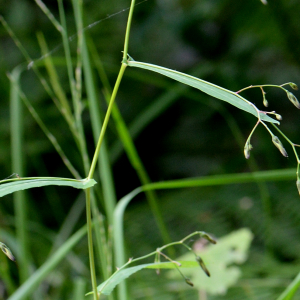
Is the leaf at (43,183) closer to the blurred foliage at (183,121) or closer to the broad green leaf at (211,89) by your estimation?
the broad green leaf at (211,89)

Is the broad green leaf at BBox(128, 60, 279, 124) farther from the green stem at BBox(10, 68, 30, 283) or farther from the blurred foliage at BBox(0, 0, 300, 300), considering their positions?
the blurred foliage at BBox(0, 0, 300, 300)

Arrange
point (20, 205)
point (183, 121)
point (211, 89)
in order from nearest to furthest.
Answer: point (211, 89) < point (20, 205) < point (183, 121)

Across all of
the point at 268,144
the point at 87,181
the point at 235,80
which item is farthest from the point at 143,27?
the point at 87,181

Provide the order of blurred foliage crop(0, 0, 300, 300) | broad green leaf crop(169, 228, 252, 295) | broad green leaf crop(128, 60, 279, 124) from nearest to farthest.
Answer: broad green leaf crop(128, 60, 279, 124) < broad green leaf crop(169, 228, 252, 295) < blurred foliage crop(0, 0, 300, 300)

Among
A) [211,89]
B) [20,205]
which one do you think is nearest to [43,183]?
[211,89]

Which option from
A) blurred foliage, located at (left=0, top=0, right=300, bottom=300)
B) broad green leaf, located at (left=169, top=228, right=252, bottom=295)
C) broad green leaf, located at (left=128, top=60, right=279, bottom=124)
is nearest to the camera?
broad green leaf, located at (left=128, top=60, right=279, bottom=124)

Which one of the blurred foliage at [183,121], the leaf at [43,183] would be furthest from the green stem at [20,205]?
the leaf at [43,183]

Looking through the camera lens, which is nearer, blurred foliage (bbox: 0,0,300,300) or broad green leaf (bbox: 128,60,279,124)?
broad green leaf (bbox: 128,60,279,124)

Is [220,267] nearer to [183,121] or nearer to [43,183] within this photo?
[43,183]

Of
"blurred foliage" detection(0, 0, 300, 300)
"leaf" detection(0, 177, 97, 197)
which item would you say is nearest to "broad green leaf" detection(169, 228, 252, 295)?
"blurred foliage" detection(0, 0, 300, 300)
